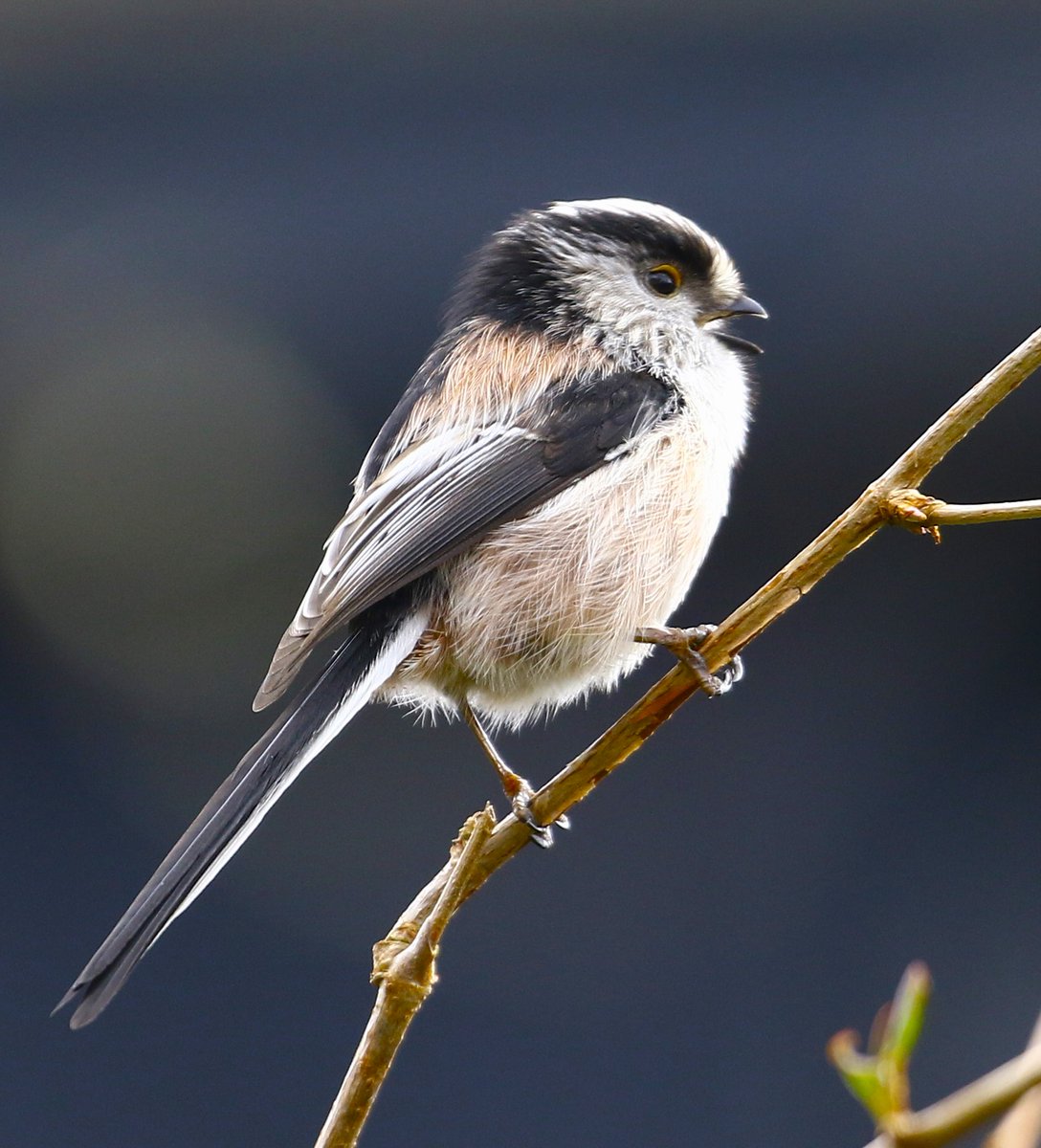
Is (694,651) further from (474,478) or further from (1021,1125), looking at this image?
(1021,1125)

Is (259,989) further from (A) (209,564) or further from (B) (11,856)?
(A) (209,564)

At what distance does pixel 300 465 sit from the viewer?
4.19 meters

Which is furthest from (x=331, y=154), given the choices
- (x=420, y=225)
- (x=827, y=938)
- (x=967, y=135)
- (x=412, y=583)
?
(x=827, y=938)

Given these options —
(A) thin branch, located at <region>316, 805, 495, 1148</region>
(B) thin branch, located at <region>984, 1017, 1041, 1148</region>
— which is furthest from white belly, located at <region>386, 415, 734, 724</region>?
(B) thin branch, located at <region>984, 1017, 1041, 1148</region>

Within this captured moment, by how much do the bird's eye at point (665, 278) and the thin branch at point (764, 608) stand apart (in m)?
1.14

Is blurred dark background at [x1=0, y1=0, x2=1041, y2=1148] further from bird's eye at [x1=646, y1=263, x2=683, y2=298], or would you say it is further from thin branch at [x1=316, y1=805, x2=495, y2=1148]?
thin branch at [x1=316, y1=805, x2=495, y2=1148]

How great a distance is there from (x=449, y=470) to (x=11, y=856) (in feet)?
A: 7.62

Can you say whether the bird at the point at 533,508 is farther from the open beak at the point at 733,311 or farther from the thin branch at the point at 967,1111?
the thin branch at the point at 967,1111

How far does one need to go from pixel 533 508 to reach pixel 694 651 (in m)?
0.61

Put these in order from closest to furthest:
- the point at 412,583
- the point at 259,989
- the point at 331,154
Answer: the point at 412,583, the point at 259,989, the point at 331,154

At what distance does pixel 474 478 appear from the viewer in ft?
8.15

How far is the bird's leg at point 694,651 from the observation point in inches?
75.9

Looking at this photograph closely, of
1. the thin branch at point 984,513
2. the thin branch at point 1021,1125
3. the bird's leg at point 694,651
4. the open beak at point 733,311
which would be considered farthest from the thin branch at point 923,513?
the open beak at point 733,311

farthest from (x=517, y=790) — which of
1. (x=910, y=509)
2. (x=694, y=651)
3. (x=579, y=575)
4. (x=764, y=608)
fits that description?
(x=910, y=509)
